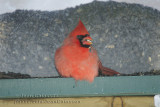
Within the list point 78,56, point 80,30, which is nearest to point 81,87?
point 78,56

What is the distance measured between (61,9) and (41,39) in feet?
0.64

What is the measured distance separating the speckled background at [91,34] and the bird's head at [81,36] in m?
0.08

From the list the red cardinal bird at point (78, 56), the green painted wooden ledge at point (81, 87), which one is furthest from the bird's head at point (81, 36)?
the green painted wooden ledge at point (81, 87)

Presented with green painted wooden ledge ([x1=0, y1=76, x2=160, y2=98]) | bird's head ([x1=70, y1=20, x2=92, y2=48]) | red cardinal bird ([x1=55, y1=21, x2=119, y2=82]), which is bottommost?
green painted wooden ledge ([x1=0, y1=76, x2=160, y2=98])

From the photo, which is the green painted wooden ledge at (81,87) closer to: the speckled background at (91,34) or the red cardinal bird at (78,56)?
the red cardinal bird at (78,56)

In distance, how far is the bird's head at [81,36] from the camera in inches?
57.7

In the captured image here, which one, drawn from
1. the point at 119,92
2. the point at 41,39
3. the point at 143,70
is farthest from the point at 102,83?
the point at 41,39

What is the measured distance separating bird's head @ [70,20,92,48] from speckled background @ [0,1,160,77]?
0.26 ft

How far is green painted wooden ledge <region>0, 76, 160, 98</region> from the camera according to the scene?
125cm

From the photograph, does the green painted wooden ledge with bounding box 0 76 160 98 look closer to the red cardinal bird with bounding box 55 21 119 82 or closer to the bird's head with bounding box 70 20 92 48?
the red cardinal bird with bounding box 55 21 119 82

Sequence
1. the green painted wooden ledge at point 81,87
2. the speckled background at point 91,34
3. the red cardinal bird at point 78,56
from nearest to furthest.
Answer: the green painted wooden ledge at point 81,87 → the red cardinal bird at point 78,56 → the speckled background at point 91,34

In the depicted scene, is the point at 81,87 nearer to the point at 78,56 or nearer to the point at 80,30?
the point at 78,56

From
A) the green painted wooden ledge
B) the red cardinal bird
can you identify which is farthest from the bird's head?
the green painted wooden ledge

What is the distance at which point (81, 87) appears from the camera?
4.14ft
